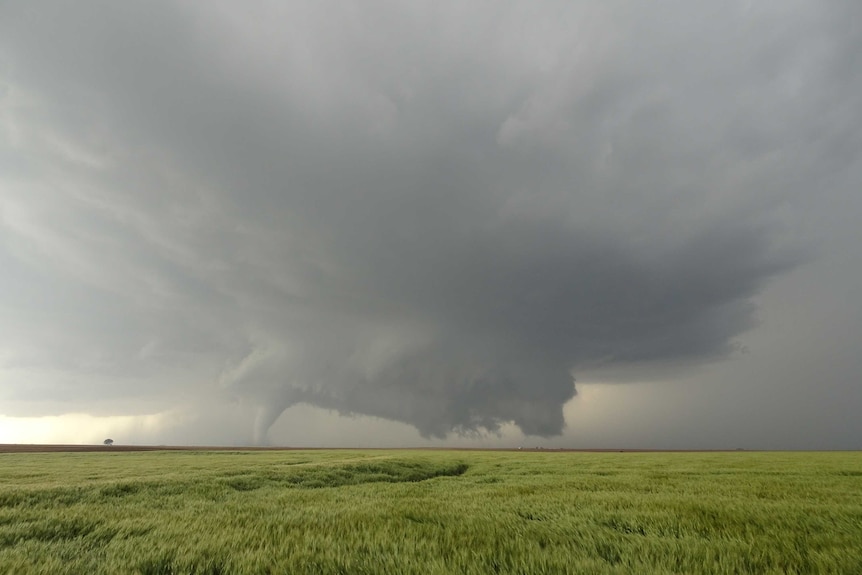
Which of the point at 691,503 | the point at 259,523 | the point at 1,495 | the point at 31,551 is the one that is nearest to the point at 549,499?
the point at 691,503

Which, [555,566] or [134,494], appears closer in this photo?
[555,566]

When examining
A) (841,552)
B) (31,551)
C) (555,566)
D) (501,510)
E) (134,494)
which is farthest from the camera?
(134,494)

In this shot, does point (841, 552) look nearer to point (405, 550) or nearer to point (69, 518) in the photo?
point (405, 550)

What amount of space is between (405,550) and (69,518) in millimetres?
7344

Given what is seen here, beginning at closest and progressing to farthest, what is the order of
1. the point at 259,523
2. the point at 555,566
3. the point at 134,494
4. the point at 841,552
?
the point at 555,566 < the point at 841,552 < the point at 259,523 < the point at 134,494

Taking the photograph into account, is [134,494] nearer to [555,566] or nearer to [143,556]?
[143,556]

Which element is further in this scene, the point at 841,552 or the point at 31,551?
the point at 31,551

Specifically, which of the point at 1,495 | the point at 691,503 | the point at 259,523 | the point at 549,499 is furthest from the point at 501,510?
the point at 1,495

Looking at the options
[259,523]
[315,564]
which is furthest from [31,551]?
[315,564]

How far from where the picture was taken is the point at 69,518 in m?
7.89

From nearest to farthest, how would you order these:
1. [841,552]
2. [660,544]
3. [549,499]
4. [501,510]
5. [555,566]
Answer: [555,566] < [841,552] < [660,544] < [501,510] < [549,499]

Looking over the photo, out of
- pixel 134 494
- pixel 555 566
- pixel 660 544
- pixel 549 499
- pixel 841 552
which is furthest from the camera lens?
pixel 134 494

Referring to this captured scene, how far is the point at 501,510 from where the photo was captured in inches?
341

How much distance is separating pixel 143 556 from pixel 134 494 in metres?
8.83
